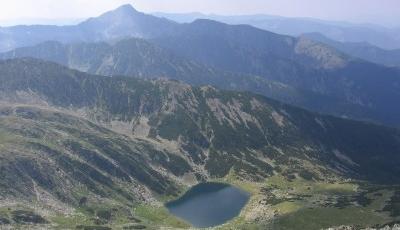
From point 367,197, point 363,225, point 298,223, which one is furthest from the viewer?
point 367,197

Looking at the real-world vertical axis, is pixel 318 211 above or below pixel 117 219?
above

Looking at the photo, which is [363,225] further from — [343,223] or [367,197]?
[367,197]

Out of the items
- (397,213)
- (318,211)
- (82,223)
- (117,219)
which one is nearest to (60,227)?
(82,223)

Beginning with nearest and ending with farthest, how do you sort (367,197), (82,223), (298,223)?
(298,223)
(82,223)
(367,197)

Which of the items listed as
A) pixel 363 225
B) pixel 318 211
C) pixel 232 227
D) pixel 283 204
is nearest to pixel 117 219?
pixel 232 227

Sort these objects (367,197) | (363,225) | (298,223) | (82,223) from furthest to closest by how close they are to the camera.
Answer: (367,197)
(82,223)
(298,223)
(363,225)

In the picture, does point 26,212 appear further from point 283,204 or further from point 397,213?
point 397,213

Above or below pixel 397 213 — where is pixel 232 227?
below

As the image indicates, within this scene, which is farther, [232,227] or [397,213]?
[232,227]

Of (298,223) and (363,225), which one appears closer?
(363,225)
